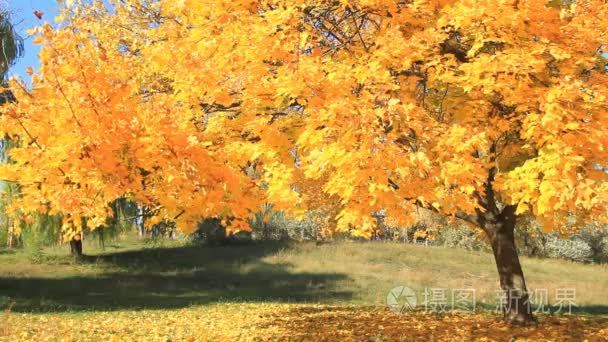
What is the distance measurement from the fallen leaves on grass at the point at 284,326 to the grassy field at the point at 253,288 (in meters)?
0.05

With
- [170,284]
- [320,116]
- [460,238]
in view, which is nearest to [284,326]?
[320,116]

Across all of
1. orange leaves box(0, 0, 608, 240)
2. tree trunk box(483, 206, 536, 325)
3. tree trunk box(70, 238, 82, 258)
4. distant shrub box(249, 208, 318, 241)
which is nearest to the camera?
orange leaves box(0, 0, 608, 240)

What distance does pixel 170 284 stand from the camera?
26.4m

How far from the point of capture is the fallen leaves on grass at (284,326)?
38.7ft

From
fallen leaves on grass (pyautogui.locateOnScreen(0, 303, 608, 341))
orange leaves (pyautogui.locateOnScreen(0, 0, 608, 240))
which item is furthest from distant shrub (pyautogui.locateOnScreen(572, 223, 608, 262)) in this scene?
orange leaves (pyautogui.locateOnScreen(0, 0, 608, 240))

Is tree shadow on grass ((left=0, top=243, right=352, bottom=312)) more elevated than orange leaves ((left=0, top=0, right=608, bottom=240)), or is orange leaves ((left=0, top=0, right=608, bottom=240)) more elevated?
orange leaves ((left=0, top=0, right=608, bottom=240))

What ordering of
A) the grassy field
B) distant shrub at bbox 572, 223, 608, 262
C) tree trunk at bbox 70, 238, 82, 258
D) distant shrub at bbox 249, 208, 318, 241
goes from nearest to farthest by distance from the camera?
the grassy field
tree trunk at bbox 70, 238, 82, 258
distant shrub at bbox 572, 223, 608, 262
distant shrub at bbox 249, 208, 318, 241

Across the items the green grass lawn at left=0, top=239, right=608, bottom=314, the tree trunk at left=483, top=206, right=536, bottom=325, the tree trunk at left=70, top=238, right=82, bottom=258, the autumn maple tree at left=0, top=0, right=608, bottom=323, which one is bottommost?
the green grass lawn at left=0, top=239, right=608, bottom=314

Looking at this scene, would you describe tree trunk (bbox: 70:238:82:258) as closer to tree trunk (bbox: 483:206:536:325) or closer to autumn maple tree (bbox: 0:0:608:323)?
autumn maple tree (bbox: 0:0:608:323)

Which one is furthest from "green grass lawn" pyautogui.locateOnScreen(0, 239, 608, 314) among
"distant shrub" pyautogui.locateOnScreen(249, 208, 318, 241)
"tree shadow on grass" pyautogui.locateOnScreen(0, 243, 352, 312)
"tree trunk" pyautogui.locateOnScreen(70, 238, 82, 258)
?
"distant shrub" pyautogui.locateOnScreen(249, 208, 318, 241)

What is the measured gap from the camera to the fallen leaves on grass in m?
11.8

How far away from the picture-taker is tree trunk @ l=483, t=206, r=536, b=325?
1274cm

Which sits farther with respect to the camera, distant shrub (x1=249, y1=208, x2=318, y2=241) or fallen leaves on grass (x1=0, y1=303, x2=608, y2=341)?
→ distant shrub (x1=249, y1=208, x2=318, y2=241)

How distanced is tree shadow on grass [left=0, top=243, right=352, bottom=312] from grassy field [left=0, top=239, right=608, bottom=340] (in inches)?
2.5
